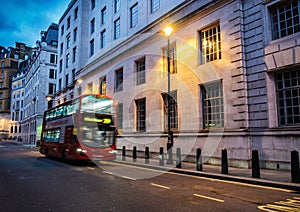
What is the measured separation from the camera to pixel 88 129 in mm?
13586

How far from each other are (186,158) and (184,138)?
1.23 m

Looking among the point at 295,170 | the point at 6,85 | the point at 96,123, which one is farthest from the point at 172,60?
the point at 6,85

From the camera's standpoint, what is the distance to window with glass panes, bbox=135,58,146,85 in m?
20.9

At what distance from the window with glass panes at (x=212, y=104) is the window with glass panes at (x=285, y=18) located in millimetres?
3860

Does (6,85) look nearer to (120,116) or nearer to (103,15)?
(103,15)

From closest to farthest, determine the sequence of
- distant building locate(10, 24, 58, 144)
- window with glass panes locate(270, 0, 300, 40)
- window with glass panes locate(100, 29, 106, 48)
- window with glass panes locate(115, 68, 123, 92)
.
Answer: window with glass panes locate(270, 0, 300, 40) → window with glass panes locate(115, 68, 123, 92) → window with glass panes locate(100, 29, 106, 48) → distant building locate(10, 24, 58, 144)

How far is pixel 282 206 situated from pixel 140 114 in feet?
52.2

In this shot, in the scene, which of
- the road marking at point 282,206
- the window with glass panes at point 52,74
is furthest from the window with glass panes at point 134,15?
the window with glass panes at point 52,74

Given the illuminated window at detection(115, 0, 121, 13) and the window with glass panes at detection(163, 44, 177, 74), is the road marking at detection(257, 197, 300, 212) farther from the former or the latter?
the illuminated window at detection(115, 0, 121, 13)

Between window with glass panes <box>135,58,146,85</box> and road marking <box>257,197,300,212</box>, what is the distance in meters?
16.0

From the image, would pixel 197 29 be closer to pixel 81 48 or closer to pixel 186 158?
pixel 186 158

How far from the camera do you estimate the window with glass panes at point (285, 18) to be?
11320 millimetres

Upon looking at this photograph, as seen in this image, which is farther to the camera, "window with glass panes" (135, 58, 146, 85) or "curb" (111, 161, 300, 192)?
"window with glass panes" (135, 58, 146, 85)

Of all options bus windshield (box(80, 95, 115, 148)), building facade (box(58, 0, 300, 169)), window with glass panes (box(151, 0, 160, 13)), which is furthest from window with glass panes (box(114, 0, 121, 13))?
bus windshield (box(80, 95, 115, 148))
